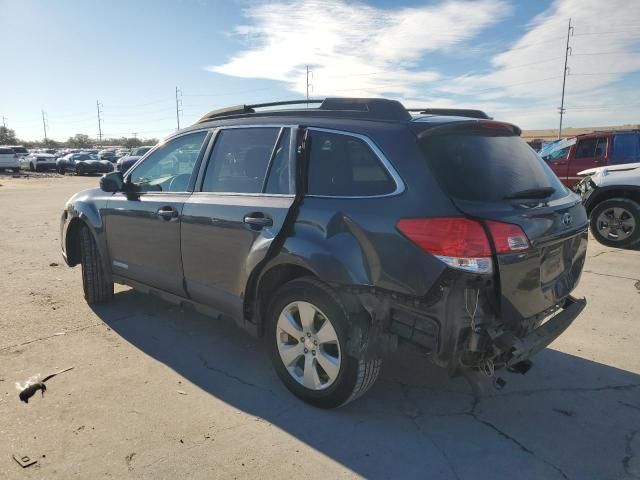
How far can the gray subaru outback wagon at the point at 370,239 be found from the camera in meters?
2.50

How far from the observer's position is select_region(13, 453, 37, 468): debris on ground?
256cm

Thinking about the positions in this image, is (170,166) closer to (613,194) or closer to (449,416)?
(449,416)

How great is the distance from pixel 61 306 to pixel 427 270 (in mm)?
4082

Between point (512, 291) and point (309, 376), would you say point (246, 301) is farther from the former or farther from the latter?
point (512, 291)

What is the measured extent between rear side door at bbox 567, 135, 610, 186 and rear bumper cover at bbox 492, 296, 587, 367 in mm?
8512

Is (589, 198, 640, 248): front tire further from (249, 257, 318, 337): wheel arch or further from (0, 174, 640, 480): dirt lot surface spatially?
(249, 257, 318, 337): wheel arch

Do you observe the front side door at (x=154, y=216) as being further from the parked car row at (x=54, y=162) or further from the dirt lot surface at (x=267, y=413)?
the parked car row at (x=54, y=162)

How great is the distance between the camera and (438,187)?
100 inches

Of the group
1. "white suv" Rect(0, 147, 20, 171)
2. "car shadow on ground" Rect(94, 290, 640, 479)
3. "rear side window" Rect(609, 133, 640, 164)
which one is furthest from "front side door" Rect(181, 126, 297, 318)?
"white suv" Rect(0, 147, 20, 171)

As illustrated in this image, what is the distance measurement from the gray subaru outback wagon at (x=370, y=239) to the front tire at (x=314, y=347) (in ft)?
0.03

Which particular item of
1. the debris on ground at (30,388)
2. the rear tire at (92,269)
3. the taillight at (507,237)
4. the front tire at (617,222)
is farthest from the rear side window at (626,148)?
the debris on ground at (30,388)

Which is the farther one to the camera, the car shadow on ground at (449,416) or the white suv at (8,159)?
the white suv at (8,159)

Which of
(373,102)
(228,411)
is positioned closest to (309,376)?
(228,411)

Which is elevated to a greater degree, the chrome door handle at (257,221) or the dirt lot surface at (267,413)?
the chrome door handle at (257,221)
